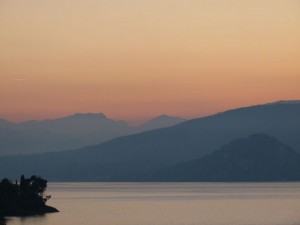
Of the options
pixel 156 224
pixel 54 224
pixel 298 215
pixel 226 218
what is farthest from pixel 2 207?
pixel 298 215

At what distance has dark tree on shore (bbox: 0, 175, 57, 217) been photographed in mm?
136500

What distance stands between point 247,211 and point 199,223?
3513cm

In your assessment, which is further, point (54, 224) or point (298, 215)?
point (298, 215)

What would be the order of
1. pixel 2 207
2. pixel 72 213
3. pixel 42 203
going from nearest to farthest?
pixel 2 207 → pixel 42 203 → pixel 72 213

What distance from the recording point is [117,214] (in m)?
156

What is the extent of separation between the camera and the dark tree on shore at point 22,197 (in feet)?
448

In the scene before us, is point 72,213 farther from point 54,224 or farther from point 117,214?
point 54,224

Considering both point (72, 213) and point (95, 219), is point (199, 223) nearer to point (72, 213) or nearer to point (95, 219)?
point (95, 219)

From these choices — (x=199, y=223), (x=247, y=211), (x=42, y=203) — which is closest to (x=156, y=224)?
(x=199, y=223)

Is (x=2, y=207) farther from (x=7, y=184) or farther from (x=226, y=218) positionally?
(x=226, y=218)

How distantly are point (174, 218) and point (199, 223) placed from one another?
43.7ft

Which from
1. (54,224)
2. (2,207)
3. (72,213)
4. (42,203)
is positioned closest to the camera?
(54,224)

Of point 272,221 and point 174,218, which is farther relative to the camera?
point 174,218

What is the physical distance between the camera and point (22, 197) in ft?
468
